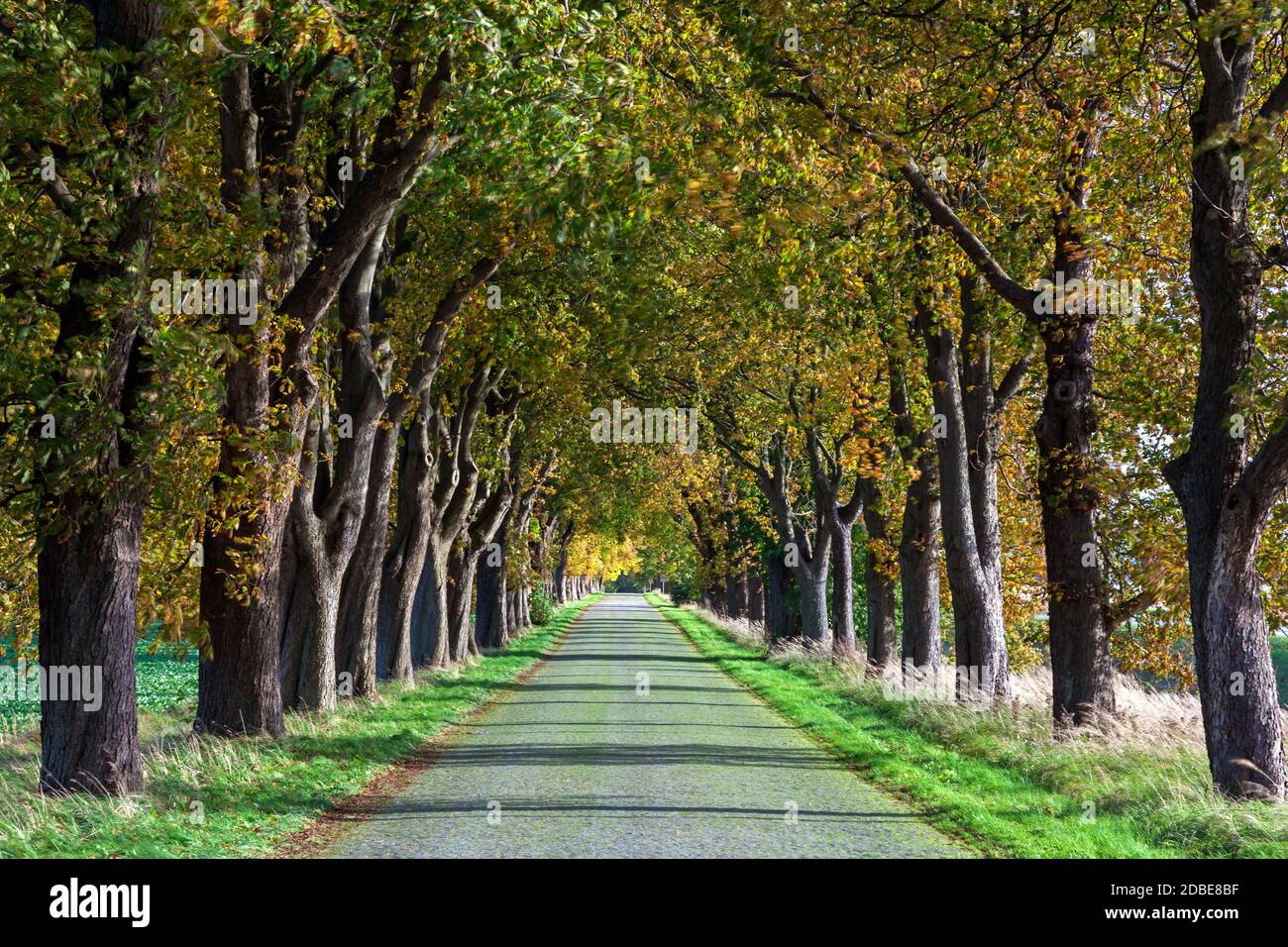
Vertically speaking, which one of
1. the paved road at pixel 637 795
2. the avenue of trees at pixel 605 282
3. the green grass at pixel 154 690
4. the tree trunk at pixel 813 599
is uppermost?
the avenue of trees at pixel 605 282

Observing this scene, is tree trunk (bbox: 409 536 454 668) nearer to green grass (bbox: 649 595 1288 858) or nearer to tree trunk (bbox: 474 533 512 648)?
tree trunk (bbox: 474 533 512 648)

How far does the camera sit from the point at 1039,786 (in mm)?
11930

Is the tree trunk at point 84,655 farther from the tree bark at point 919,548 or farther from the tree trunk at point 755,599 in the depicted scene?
the tree trunk at point 755,599

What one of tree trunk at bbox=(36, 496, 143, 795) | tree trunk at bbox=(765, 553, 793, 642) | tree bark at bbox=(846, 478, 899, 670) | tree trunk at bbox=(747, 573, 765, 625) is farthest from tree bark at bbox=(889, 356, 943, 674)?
tree trunk at bbox=(747, 573, 765, 625)

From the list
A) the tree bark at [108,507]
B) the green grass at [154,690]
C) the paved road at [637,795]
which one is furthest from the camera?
the green grass at [154,690]

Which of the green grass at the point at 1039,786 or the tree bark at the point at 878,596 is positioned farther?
the tree bark at the point at 878,596

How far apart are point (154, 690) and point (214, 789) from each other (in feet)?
66.8

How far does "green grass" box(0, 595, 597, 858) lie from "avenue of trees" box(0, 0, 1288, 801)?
0.61 metres

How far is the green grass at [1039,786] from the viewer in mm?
8914

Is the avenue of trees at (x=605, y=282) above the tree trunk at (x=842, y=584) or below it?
above

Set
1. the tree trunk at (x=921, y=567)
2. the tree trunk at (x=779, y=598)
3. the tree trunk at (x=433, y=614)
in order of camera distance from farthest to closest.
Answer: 1. the tree trunk at (x=779, y=598)
2. the tree trunk at (x=433, y=614)
3. the tree trunk at (x=921, y=567)

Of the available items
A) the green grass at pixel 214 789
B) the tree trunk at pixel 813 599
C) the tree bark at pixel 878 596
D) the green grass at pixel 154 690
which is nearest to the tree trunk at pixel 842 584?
the tree trunk at pixel 813 599

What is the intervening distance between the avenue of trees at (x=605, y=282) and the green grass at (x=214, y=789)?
1.99 ft

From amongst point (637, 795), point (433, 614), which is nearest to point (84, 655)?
point (637, 795)
